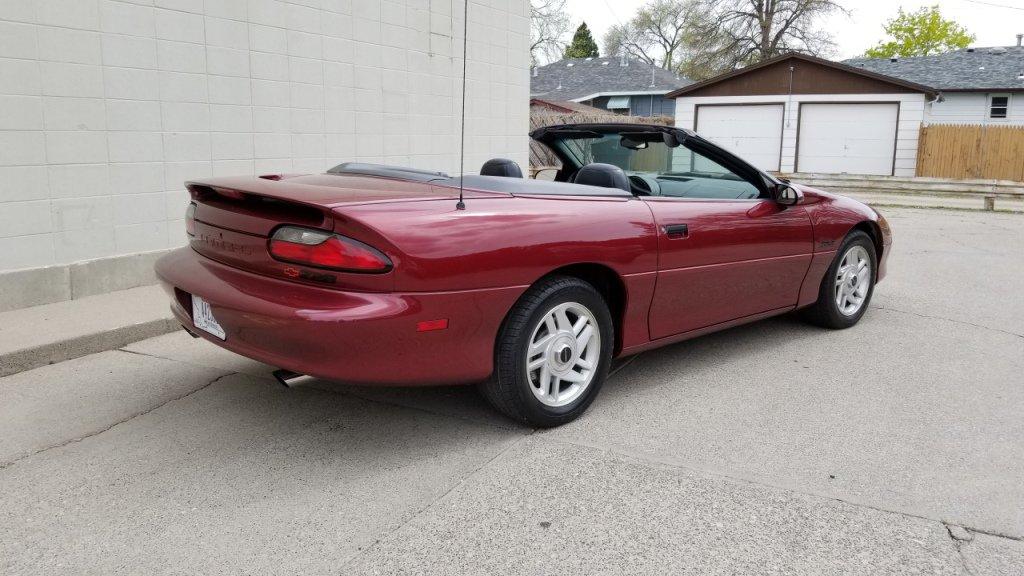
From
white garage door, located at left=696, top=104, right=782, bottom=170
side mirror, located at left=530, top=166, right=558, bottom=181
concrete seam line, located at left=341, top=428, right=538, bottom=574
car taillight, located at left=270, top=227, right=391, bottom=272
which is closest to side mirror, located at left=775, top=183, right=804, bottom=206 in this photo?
side mirror, located at left=530, top=166, right=558, bottom=181

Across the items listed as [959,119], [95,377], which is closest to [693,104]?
[959,119]

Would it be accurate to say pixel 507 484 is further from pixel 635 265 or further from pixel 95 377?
pixel 95 377

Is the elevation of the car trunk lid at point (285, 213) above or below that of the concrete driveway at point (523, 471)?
above

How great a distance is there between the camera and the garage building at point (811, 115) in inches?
1005

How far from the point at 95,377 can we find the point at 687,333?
330 cm

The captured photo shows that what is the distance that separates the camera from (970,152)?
25484mm

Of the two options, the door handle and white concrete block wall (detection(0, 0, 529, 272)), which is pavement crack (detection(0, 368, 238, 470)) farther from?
the door handle

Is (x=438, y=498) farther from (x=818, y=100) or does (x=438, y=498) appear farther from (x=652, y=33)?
(x=652, y=33)

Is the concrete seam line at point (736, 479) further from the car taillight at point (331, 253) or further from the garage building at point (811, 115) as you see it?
the garage building at point (811, 115)

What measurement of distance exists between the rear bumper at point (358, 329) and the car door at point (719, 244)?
3.61 ft

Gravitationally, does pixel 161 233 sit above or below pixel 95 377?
above

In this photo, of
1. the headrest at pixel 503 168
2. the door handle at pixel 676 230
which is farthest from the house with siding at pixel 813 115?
the door handle at pixel 676 230

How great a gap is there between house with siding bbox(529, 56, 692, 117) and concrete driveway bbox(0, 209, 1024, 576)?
41294 mm

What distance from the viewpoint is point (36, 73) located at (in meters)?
5.53
